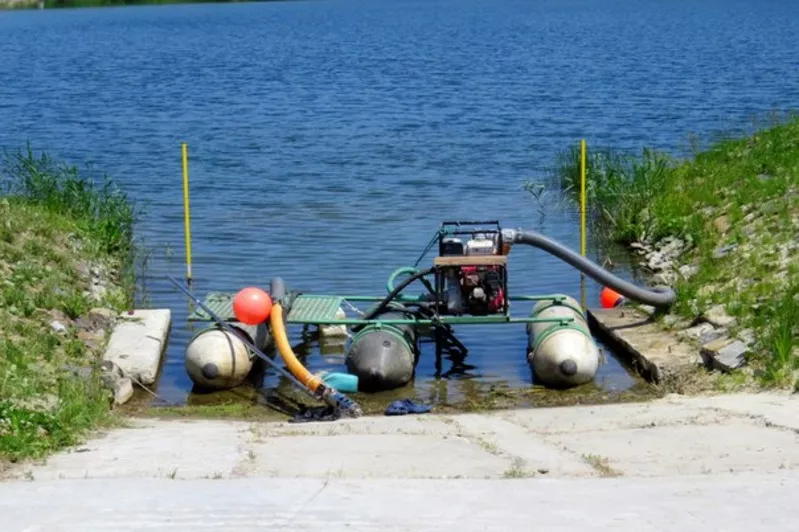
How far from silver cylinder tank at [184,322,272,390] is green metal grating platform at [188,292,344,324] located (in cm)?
40

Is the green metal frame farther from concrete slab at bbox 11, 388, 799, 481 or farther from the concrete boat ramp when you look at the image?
concrete slab at bbox 11, 388, 799, 481

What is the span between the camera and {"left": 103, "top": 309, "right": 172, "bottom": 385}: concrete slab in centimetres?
1355

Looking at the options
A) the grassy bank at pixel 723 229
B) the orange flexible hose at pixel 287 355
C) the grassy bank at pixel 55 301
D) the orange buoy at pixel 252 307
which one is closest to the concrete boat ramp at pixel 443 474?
the grassy bank at pixel 55 301

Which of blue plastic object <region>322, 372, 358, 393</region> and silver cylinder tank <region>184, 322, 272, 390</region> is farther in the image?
silver cylinder tank <region>184, 322, 272, 390</region>

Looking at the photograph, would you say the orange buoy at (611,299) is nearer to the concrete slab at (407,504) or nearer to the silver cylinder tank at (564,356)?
the silver cylinder tank at (564,356)

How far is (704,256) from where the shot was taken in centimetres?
1669

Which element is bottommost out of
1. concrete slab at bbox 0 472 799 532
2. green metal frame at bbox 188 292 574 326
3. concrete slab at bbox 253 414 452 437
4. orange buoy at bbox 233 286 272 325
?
concrete slab at bbox 253 414 452 437

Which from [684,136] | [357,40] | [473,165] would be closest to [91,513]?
[473,165]

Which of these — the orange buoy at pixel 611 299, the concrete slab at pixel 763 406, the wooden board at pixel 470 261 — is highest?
the wooden board at pixel 470 261

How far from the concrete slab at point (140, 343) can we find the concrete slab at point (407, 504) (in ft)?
16.7

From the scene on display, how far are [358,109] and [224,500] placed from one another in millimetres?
29256

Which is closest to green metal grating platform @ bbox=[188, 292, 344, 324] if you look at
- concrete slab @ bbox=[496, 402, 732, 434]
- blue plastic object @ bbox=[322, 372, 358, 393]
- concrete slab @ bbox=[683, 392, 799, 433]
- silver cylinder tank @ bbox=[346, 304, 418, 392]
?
silver cylinder tank @ bbox=[346, 304, 418, 392]

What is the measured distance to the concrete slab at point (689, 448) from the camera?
29.6 ft

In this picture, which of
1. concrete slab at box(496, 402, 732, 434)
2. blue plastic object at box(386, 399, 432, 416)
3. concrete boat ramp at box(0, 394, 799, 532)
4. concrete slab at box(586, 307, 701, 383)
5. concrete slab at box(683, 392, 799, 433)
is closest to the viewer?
concrete boat ramp at box(0, 394, 799, 532)
